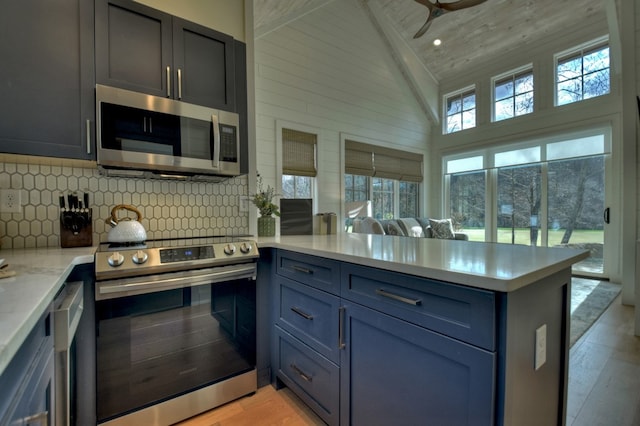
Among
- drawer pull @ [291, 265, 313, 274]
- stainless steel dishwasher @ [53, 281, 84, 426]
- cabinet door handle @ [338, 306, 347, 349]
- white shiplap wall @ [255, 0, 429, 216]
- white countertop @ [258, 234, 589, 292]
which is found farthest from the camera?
white shiplap wall @ [255, 0, 429, 216]

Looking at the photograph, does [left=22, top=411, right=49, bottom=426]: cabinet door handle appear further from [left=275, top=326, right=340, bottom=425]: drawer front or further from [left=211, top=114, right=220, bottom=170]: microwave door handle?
[left=211, top=114, right=220, bottom=170]: microwave door handle

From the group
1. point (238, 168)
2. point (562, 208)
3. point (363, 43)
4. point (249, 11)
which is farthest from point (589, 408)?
point (363, 43)

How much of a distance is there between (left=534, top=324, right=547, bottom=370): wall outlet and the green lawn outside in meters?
5.01

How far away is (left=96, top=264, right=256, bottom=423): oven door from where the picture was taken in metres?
1.40

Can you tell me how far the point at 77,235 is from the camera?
65.8 inches

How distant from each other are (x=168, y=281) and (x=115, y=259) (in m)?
0.26

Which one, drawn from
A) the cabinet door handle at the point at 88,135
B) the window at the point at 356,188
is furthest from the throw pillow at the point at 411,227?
the cabinet door handle at the point at 88,135

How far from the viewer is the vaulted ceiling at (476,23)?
436cm

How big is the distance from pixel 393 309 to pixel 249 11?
244cm

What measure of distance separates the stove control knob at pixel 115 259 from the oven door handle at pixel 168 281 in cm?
9

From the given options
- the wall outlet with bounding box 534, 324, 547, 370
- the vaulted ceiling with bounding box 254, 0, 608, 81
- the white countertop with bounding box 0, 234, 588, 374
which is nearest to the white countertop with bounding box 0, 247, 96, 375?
the white countertop with bounding box 0, 234, 588, 374

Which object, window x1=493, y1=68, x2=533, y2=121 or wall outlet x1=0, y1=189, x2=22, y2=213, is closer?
wall outlet x1=0, y1=189, x2=22, y2=213

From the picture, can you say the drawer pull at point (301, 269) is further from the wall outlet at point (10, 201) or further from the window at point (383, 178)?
the window at point (383, 178)

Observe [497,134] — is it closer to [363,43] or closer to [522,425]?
[363,43]
